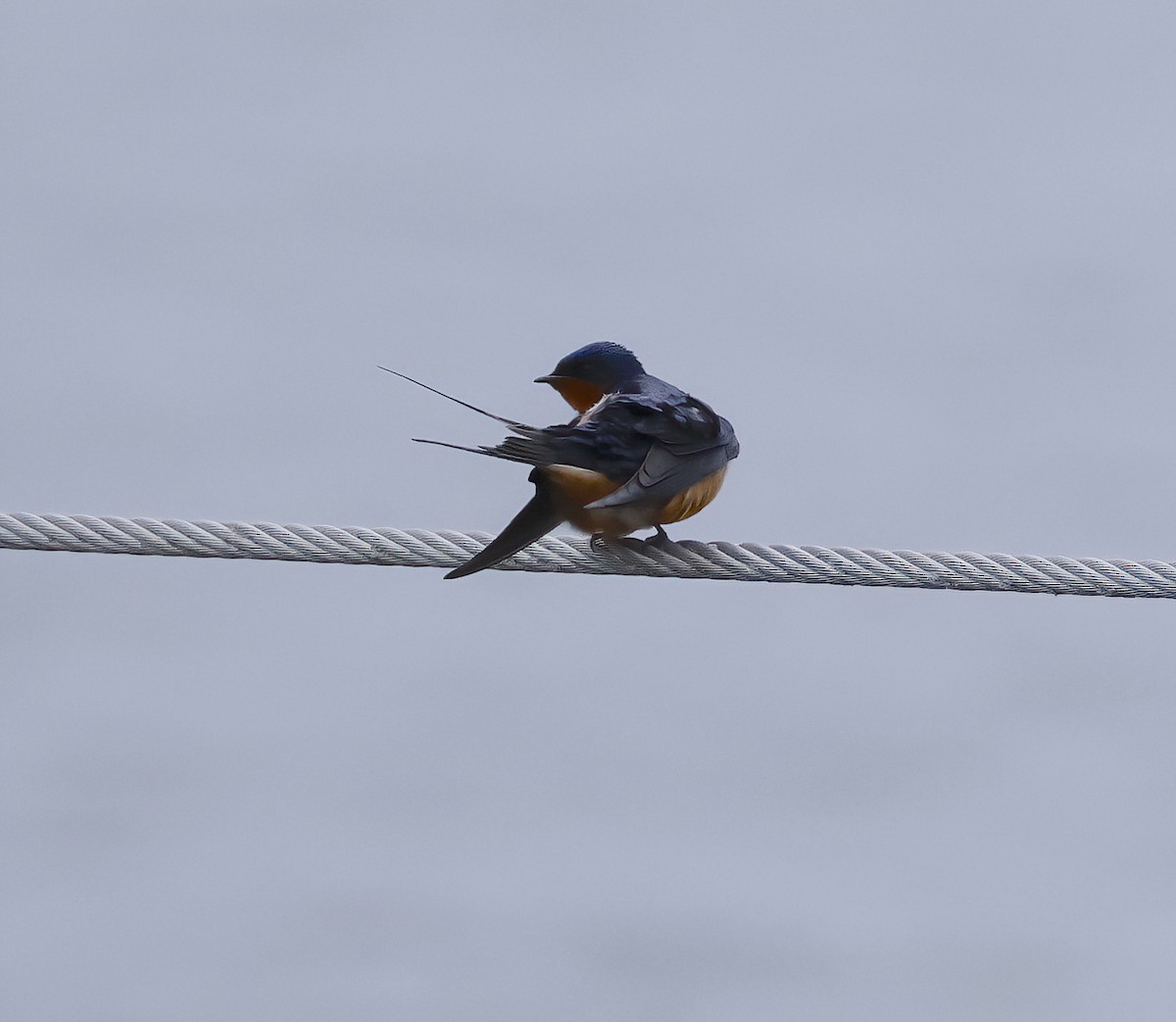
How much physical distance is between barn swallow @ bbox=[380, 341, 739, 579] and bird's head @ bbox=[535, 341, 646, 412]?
17 centimetres

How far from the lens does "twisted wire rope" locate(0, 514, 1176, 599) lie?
3.40 m

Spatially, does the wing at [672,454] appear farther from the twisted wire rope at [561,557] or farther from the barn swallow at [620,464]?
the twisted wire rope at [561,557]

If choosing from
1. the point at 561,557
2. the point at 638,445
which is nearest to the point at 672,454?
the point at 638,445

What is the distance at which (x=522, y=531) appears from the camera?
3654 millimetres

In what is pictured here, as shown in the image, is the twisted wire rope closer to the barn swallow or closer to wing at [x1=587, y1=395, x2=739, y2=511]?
the barn swallow

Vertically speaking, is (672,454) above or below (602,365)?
below

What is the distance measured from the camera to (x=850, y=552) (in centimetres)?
350

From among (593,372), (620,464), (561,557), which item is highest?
(593,372)

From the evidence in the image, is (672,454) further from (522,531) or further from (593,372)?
(593,372)

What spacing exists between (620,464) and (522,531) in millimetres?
342

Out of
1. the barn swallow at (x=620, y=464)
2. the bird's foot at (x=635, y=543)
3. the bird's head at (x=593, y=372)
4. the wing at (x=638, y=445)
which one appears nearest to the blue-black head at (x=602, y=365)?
the bird's head at (x=593, y=372)

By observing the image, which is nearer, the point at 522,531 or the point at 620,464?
the point at 522,531

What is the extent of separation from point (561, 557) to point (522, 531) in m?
0.11

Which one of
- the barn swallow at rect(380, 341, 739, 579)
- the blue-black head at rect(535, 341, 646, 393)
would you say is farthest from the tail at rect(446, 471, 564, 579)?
the blue-black head at rect(535, 341, 646, 393)
